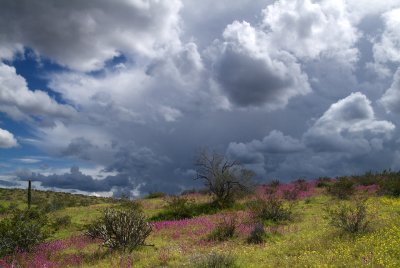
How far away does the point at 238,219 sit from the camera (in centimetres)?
2177

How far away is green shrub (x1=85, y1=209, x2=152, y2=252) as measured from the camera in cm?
1623

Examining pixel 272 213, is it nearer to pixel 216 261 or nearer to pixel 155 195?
pixel 216 261

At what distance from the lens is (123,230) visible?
16297 mm

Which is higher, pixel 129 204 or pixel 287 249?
pixel 129 204

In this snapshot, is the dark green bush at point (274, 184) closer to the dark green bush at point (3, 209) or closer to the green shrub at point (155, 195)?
the green shrub at point (155, 195)

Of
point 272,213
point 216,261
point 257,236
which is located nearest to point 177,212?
point 272,213

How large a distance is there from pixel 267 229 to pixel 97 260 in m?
7.66

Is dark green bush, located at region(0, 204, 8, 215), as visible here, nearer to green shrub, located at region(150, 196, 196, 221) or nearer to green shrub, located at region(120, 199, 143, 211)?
green shrub, located at region(120, 199, 143, 211)

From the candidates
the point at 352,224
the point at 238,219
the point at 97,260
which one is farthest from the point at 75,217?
the point at 352,224

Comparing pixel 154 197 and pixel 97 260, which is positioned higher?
pixel 154 197

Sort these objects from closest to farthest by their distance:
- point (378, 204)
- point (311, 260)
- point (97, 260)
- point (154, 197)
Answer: point (311, 260) → point (97, 260) → point (378, 204) → point (154, 197)

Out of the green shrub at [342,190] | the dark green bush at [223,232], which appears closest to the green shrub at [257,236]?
the dark green bush at [223,232]

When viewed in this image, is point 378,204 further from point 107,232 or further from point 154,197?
point 154,197

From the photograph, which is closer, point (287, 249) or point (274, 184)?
point (287, 249)
